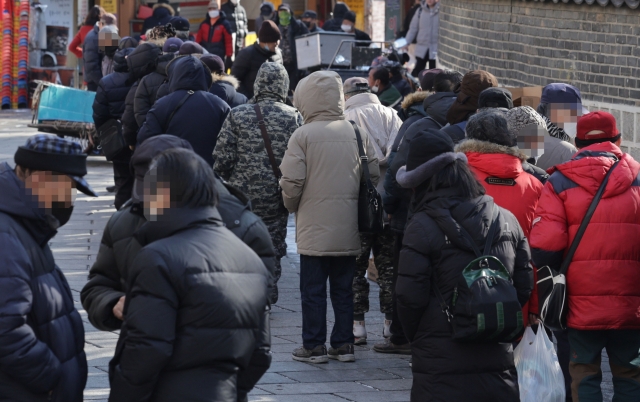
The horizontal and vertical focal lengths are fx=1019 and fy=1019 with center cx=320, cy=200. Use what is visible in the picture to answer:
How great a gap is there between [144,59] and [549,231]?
17.1 ft

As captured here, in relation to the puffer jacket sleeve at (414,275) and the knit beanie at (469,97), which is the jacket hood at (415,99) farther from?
the puffer jacket sleeve at (414,275)

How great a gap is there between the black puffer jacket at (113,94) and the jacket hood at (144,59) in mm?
458

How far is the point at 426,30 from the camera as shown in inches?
705

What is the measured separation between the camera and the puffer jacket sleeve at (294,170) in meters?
6.49

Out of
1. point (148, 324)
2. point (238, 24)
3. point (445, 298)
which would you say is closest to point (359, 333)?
point (445, 298)

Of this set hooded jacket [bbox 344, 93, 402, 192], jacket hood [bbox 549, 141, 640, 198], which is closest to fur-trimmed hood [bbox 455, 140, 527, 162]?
jacket hood [bbox 549, 141, 640, 198]

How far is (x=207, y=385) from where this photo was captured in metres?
3.31

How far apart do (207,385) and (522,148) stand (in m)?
2.99

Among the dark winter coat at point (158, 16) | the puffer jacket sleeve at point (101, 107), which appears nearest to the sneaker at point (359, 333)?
the puffer jacket sleeve at point (101, 107)

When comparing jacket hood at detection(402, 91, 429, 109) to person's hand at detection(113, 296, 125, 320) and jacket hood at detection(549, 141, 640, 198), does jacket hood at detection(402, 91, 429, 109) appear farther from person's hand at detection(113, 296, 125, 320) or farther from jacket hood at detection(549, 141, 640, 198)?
person's hand at detection(113, 296, 125, 320)

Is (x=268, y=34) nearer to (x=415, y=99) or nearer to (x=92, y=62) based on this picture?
(x=92, y=62)

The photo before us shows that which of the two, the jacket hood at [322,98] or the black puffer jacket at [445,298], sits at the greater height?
the jacket hood at [322,98]

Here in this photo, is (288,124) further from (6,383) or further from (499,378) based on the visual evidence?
(6,383)

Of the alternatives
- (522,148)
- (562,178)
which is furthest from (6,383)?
(522,148)
